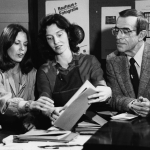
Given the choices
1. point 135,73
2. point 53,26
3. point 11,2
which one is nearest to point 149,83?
point 135,73

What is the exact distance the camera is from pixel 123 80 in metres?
2.18

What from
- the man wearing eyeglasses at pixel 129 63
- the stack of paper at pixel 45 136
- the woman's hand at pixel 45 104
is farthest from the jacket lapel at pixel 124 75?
the stack of paper at pixel 45 136

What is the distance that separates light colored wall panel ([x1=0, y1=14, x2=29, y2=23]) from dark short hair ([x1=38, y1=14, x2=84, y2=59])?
413mm

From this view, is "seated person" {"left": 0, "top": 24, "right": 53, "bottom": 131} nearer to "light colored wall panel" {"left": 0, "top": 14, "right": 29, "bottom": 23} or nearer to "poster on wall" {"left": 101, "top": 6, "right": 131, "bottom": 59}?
"light colored wall panel" {"left": 0, "top": 14, "right": 29, "bottom": 23}

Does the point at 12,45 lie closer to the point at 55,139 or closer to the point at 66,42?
the point at 66,42

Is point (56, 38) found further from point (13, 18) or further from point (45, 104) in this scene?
Answer: point (13, 18)

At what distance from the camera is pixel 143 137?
1.29 metres

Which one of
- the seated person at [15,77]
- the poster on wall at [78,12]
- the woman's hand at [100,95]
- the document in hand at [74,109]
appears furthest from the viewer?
the poster on wall at [78,12]

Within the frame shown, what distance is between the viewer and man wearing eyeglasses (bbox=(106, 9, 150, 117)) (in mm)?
2119

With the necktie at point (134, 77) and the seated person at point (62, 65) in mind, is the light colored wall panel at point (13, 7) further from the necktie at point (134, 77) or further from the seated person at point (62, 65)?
the necktie at point (134, 77)

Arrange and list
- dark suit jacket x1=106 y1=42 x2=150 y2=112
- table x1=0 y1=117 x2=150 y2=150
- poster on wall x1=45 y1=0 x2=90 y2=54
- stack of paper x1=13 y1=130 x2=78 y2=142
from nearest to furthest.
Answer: table x1=0 y1=117 x2=150 y2=150 < stack of paper x1=13 y1=130 x2=78 y2=142 < dark suit jacket x1=106 y1=42 x2=150 y2=112 < poster on wall x1=45 y1=0 x2=90 y2=54

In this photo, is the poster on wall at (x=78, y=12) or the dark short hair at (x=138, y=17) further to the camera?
the poster on wall at (x=78, y=12)

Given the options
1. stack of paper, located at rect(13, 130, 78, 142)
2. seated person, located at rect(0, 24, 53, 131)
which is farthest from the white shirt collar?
stack of paper, located at rect(13, 130, 78, 142)

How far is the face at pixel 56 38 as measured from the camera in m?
2.01
